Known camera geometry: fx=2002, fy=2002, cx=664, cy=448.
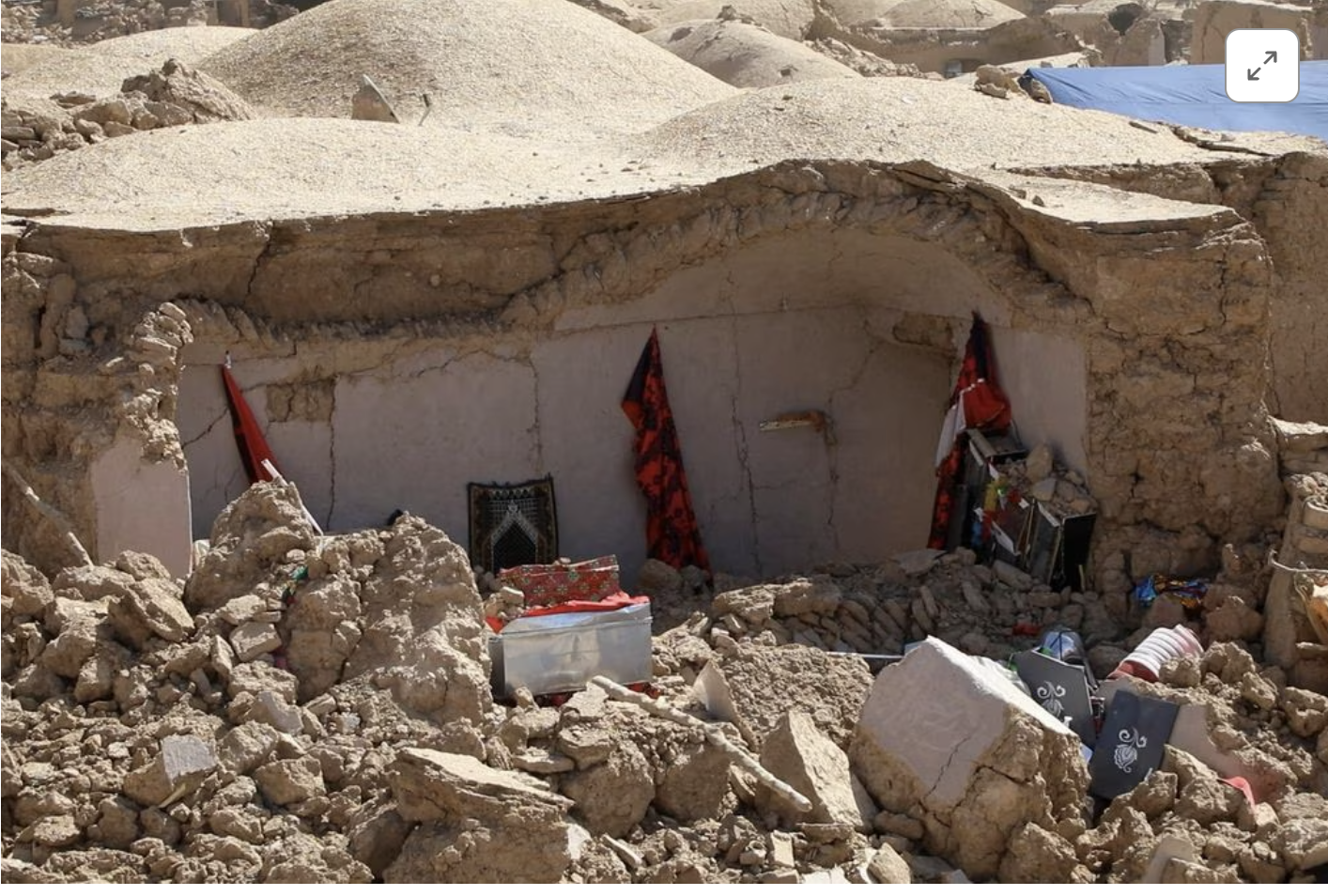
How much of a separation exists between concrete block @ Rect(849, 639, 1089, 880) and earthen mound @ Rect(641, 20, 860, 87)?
40.8 feet

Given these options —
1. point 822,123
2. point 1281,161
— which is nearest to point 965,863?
point 822,123

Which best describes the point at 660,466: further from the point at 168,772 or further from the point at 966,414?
the point at 168,772

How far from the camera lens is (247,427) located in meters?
10.1

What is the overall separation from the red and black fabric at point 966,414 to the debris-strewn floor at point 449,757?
191 centimetres

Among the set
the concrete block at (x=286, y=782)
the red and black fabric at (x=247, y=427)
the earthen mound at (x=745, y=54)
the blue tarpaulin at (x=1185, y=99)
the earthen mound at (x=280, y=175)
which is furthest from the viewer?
the earthen mound at (x=745, y=54)

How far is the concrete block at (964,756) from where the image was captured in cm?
757

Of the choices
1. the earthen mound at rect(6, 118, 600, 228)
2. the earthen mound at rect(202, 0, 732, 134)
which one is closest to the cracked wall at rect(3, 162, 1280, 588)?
the earthen mound at rect(6, 118, 600, 228)

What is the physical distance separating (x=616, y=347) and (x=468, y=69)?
18.1 feet

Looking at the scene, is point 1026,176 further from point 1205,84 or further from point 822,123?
point 1205,84

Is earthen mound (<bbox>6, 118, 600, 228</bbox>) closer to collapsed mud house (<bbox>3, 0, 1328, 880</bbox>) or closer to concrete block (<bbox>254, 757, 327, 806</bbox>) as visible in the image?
collapsed mud house (<bbox>3, 0, 1328, 880</bbox>)

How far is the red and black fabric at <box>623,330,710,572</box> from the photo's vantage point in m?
11.1

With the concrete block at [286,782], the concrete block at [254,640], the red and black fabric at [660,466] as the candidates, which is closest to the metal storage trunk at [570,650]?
the concrete block at [254,640]

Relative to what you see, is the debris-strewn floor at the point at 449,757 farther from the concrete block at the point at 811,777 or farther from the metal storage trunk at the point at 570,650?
the metal storage trunk at the point at 570,650

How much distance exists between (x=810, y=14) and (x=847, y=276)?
14129 millimetres
